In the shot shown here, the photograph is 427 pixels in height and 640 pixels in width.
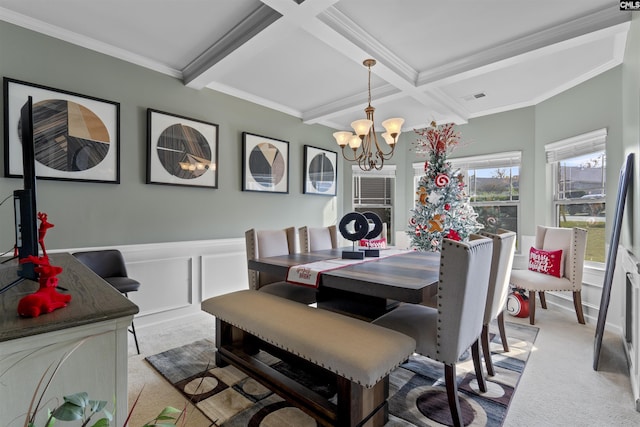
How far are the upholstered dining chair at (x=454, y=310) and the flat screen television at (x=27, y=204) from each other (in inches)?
71.6

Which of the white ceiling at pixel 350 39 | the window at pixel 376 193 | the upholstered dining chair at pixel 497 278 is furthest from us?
the window at pixel 376 193

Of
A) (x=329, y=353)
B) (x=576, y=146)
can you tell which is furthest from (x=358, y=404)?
(x=576, y=146)

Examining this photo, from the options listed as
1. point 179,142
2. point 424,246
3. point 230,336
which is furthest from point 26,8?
point 424,246

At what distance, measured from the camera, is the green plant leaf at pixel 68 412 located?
1.89 feet

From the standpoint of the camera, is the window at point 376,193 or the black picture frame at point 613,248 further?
the window at point 376,193

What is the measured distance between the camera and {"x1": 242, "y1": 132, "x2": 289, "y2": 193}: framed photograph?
397 centimetres

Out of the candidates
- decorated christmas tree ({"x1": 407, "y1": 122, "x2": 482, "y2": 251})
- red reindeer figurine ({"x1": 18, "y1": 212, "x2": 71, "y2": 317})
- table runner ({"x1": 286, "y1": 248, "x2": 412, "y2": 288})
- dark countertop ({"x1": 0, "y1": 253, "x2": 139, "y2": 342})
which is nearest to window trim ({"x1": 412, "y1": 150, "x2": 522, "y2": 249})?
decorated christmas tree ({"x1": 407, "y1": 122, "x2": 482, "y2": 251})

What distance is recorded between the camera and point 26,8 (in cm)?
233

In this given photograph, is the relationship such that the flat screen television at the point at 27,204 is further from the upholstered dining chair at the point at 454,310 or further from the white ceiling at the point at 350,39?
the upholstered dining chair at the point at 454,310

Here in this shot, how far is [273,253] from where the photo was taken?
3.05 metres

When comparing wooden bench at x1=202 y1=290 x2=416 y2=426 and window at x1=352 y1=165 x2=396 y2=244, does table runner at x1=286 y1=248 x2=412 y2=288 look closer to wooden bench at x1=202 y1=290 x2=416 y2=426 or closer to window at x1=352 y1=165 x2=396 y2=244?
wooden bench at x1=202 y1=290 x2=416 y2=426

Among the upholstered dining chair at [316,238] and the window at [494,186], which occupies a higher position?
the window at [494,186]

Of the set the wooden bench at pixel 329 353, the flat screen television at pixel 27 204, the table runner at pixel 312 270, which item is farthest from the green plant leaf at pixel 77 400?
the table runner at pixel 312 270

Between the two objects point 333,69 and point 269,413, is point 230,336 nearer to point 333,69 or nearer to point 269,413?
point 269,413
